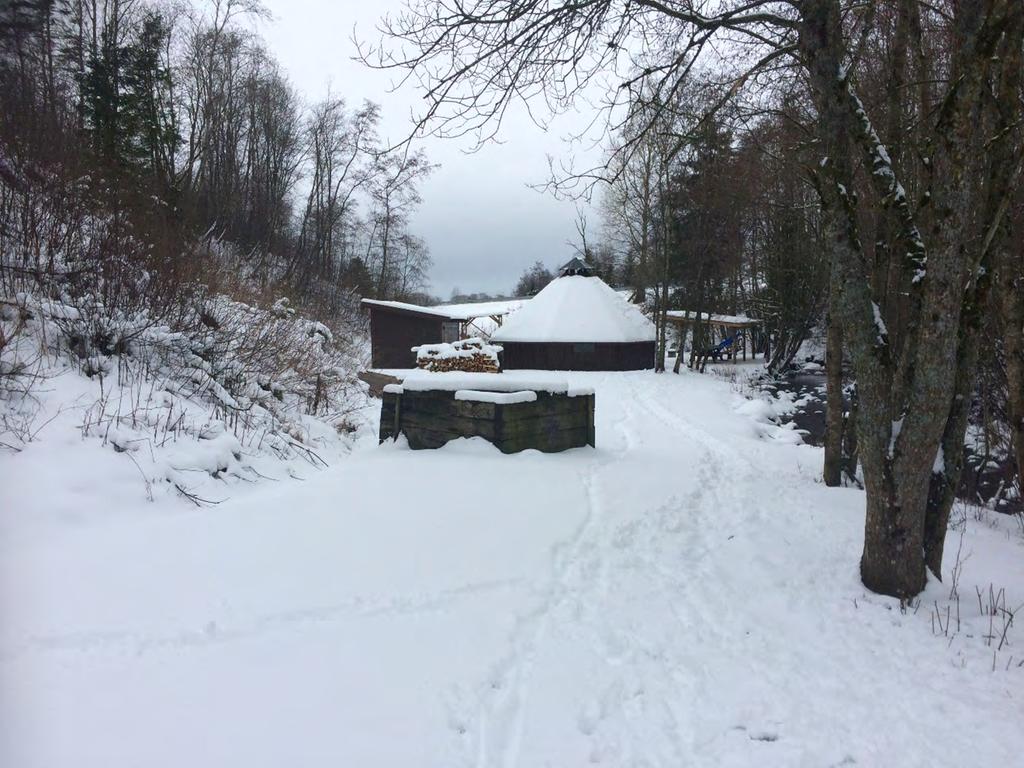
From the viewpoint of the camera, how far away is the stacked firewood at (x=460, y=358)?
1875 cm

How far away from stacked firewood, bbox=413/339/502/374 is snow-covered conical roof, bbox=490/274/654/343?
8005 millimetres

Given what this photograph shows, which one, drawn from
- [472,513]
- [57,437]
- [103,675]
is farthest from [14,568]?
[472,513]

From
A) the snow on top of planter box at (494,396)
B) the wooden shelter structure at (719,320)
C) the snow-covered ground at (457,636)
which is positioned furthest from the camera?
the wooden shelter structure at (719,320)

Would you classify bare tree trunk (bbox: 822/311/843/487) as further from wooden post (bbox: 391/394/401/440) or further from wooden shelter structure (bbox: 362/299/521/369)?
wooden shelter structure (bbox: 362/299/521/369)

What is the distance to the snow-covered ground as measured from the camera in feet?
7.04

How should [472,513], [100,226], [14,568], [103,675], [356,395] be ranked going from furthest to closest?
[356,395] < [100,226] < [472,513] < [14,568] < [103,675]

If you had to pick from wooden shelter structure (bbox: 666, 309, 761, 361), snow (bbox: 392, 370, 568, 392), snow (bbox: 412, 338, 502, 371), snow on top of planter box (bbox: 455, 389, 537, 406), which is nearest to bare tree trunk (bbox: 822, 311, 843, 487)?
snow (bbox: 392, 370, 568, 392)

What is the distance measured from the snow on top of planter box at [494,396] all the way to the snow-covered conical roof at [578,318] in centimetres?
2040

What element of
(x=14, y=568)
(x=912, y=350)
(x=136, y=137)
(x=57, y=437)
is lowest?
(x=14, y=568)

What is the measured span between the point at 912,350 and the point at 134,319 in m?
7.16

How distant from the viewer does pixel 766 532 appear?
15.9ft

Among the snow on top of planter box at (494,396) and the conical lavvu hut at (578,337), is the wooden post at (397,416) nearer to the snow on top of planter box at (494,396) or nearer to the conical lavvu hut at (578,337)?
the snow on top of planter box at (494,396)

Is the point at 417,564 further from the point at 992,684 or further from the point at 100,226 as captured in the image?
the point at 100,226

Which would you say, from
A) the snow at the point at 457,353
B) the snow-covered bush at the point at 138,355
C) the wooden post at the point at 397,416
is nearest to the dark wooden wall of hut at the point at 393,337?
the snow at the point at 457,353
